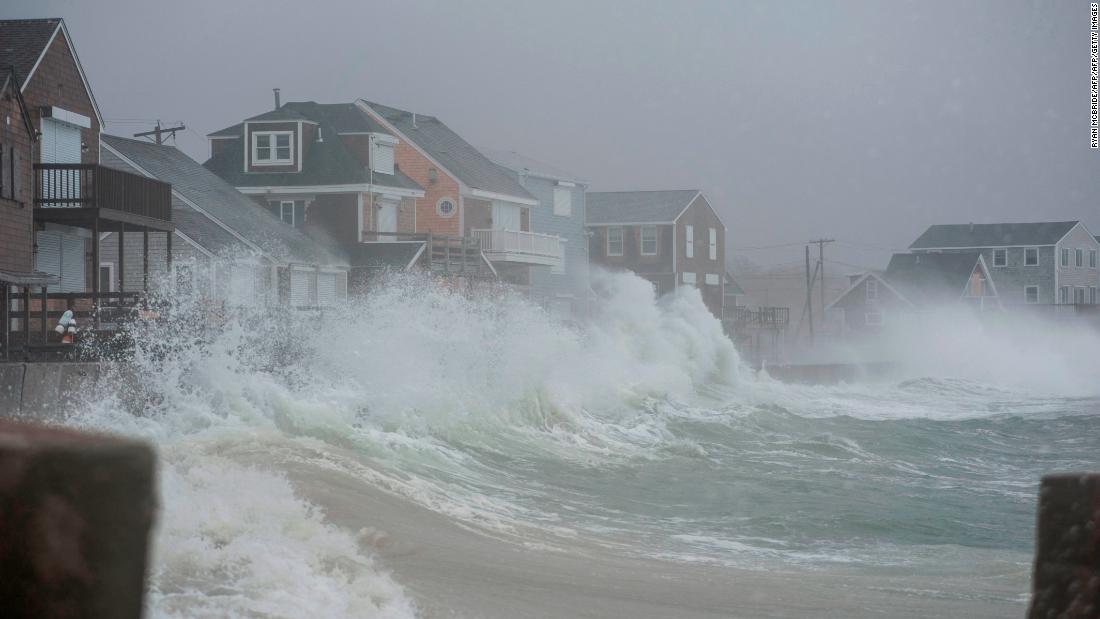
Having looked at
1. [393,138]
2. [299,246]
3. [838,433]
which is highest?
[393,138]

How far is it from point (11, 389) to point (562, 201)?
146 feet

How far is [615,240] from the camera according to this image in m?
62.8

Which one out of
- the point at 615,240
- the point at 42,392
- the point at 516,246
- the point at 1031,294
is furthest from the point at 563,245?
the point at 42,392

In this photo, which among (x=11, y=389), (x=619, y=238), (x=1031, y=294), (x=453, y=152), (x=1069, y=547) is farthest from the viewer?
(x=1031, y=294)

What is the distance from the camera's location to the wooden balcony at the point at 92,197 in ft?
79.8

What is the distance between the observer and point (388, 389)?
1992cm

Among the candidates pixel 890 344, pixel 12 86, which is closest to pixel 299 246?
pixel 12 86

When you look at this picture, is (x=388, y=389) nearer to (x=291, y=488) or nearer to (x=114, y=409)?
(x=114, y=409)

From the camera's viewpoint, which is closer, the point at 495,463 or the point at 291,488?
the point at 291,488

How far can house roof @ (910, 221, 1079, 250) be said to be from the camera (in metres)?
80.8

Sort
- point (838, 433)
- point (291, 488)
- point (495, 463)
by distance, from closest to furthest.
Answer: point (291, 488), point (495, 463), point (838, 433)

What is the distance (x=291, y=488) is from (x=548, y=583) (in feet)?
8.39

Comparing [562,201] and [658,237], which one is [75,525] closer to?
[562,201]

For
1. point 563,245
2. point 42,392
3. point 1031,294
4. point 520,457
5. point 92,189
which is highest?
point 563,245
